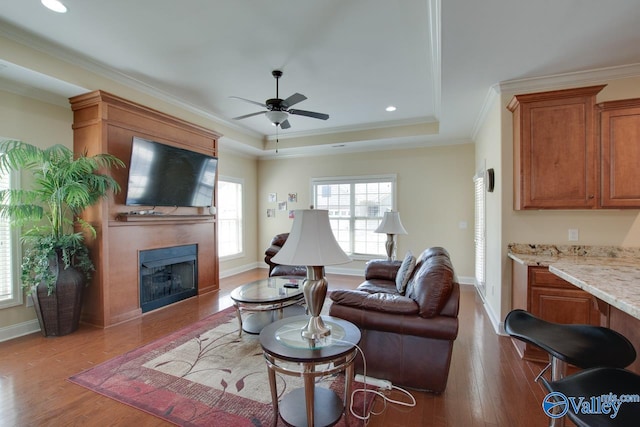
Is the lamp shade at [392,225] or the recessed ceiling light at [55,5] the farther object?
the lamp shade at [392,225]

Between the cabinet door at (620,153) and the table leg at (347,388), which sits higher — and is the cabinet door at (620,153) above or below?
above

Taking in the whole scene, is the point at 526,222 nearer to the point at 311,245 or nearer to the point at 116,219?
the point at 311,245

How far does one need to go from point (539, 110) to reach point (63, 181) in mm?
5007

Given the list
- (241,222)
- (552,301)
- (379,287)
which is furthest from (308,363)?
(241,222)

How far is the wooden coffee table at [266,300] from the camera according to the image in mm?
3037

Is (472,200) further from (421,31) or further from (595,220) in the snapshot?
(421,31)

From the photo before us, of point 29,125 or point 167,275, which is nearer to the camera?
point 29,125

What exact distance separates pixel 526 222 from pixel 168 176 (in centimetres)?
447

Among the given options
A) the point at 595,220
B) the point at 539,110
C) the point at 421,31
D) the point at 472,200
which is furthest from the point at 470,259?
the point at 421,31

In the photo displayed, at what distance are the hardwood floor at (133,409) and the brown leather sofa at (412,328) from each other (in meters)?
0.19

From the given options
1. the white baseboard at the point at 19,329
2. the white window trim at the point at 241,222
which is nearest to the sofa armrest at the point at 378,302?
the white baseboard at the point at 19,329

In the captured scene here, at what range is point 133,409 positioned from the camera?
2021 millimetres

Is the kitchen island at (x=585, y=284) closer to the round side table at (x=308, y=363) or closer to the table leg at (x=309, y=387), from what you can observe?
the round side table at (x=308, y=363)

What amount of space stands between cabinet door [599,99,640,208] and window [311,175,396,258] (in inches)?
136
